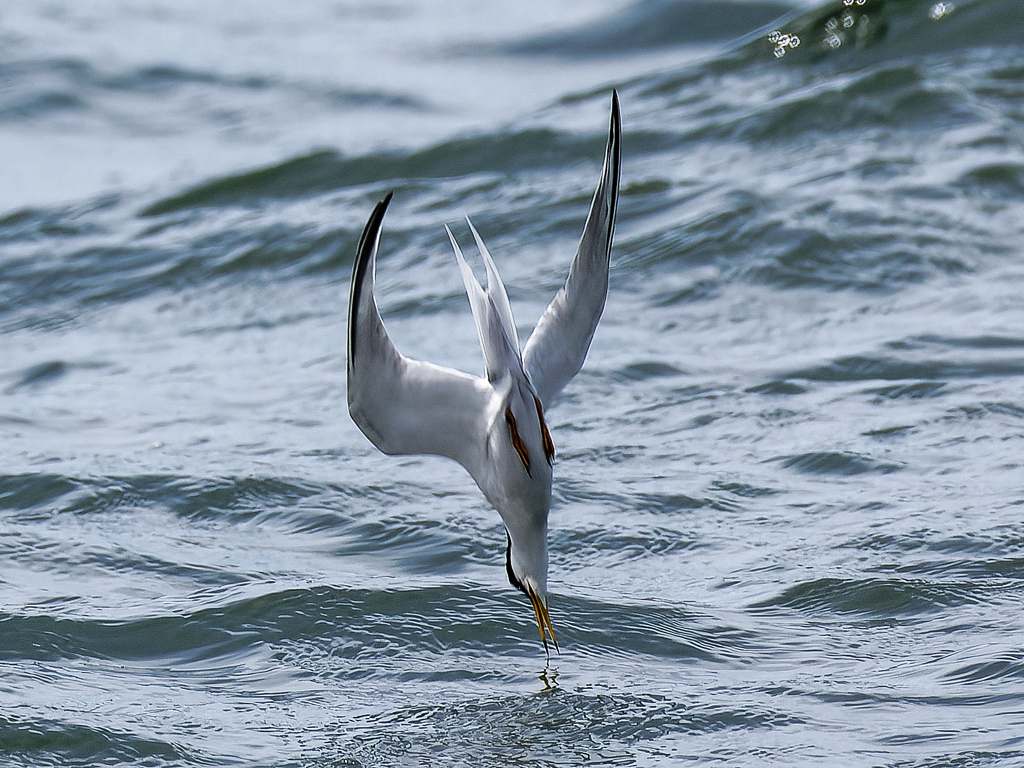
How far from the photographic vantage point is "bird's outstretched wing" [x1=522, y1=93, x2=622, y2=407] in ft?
9.77

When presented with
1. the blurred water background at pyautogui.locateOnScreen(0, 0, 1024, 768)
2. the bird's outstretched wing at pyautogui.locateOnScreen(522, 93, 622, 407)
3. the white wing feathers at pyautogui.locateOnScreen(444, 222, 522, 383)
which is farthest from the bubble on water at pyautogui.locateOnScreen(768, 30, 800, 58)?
the white wing feathers at pyautogui.locateOnScreen(444, 222, 522, 383)

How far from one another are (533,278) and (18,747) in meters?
3.77

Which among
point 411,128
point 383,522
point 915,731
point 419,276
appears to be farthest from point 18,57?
point 915,731

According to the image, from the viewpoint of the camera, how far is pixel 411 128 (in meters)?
9.27

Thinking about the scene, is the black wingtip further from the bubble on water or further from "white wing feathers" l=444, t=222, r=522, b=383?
the bubble on water

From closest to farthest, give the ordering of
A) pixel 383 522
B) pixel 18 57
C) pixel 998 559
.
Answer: pixel 998 559 < pixel 383 522 < pixel 18 57

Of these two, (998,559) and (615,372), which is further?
(615,372)

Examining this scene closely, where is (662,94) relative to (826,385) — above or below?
above

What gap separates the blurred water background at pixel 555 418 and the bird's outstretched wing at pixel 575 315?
769 millimetres

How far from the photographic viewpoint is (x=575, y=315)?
3018 mm

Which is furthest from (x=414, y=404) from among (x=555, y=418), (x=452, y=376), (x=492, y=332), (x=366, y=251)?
(x=555, y=418)

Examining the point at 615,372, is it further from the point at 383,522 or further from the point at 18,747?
the point at 18,747

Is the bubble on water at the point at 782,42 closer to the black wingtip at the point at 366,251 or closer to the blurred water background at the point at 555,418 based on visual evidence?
the blurred water background at the point at 555,418

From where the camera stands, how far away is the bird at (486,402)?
2.68 metres
